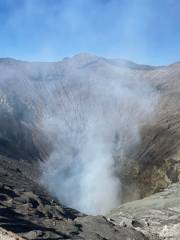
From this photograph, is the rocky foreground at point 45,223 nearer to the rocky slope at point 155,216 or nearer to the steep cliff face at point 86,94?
the rocky slope at point 155,216

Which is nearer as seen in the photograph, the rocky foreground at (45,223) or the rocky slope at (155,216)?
the rocky foreground at (45,223)

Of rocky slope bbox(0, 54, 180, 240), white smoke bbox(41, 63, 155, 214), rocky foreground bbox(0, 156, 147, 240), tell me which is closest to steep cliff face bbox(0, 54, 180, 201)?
rocky slope bbox(0, 54, 180, 240)

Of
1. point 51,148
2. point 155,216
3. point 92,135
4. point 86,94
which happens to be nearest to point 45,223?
point 155,216

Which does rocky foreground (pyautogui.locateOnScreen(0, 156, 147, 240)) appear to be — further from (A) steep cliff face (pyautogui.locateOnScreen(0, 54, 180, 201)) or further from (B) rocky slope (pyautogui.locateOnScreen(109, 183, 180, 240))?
(A) steep cliff face (pyautogui.locateOnScreen(0, 54, 180, 201))

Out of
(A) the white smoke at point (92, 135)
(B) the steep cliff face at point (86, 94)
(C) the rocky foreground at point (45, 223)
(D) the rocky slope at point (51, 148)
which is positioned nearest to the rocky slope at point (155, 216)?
(D) the rocky slope at point (51, 148)

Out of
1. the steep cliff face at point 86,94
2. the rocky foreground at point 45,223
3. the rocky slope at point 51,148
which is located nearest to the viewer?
the rocky foreground at point 45,223
